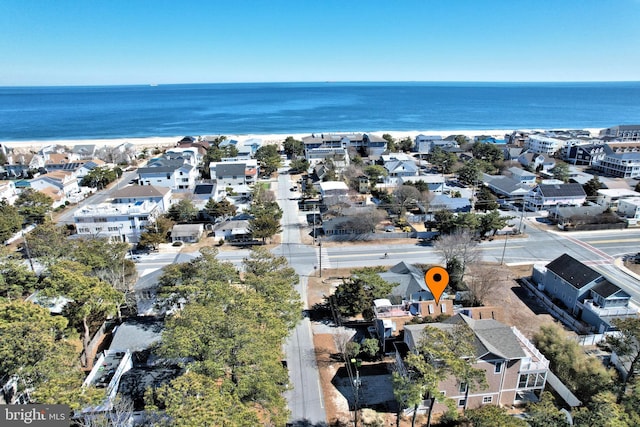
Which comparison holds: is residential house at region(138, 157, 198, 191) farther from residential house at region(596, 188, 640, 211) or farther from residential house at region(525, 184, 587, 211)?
residential house at region(596, 188, 640, 211)

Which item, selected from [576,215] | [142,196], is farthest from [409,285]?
[142,196]

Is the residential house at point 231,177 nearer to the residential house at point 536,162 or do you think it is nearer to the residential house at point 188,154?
the residential house at point 188,154

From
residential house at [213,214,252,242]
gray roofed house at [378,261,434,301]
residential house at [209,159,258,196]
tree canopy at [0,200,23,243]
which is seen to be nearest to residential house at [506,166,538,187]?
gray roofed house at [378,261,434,301]

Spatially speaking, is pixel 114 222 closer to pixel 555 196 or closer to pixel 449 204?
pixel 449 204

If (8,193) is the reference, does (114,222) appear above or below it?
below

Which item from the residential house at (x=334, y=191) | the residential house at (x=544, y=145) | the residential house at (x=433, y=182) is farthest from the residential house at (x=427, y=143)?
the residential house at (x=334, y=191)
